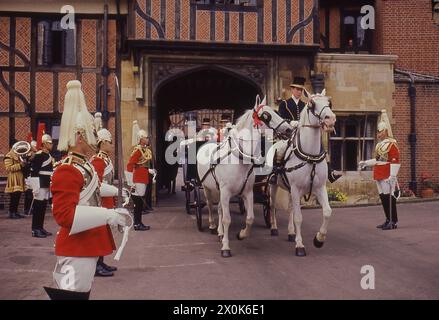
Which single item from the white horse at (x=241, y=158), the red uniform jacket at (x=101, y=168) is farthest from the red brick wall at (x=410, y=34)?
the red uniform jacket at (x=101, y=168)

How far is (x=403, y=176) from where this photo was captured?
1479cm

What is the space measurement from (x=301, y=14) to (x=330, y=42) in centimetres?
440

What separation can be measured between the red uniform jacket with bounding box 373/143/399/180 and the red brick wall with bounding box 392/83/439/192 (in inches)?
228

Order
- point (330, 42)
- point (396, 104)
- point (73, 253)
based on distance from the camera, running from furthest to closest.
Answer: point (330, 42) → point (396, 104) → point (73, 253)

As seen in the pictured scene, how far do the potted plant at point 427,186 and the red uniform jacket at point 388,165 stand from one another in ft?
20.3

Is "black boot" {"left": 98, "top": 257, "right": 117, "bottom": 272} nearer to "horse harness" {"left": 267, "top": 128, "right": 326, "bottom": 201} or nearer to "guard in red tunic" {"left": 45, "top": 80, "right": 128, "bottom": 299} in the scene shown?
"guard in red tunic" {"left": 45, "top": 80, "right": 128, "bottom": 299}

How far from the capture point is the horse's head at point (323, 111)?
6520mm

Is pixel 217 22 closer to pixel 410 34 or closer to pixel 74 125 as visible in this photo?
pixel 410 34

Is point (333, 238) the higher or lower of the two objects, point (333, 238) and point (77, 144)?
the lower

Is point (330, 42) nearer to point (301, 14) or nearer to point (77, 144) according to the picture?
point (301, 14)

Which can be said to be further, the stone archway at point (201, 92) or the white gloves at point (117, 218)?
the stone archway at point (201, 92)

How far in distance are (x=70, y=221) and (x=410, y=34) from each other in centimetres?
1650

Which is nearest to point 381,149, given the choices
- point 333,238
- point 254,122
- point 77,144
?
point 333,238

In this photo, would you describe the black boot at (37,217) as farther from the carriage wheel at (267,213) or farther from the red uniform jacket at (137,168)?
the carriage wheel at (267,213)
